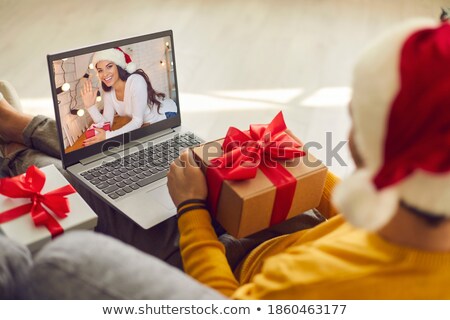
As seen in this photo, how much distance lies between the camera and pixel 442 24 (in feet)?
2.25

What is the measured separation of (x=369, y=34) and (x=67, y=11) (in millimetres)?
1832

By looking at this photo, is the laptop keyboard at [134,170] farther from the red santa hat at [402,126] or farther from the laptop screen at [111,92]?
the red santa hat at [402,126]

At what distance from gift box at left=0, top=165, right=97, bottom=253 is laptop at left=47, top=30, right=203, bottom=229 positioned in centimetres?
12

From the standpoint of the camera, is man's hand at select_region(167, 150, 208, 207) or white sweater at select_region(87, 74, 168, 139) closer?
man's hand at select_region(167, 150, 208, 207)

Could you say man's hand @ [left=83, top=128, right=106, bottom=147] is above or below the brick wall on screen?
below

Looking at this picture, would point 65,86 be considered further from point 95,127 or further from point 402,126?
point 402,126

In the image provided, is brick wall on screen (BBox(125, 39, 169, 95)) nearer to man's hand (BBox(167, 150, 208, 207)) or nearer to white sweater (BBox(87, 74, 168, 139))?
white sweater (BBox(87, 74, 168, 139))

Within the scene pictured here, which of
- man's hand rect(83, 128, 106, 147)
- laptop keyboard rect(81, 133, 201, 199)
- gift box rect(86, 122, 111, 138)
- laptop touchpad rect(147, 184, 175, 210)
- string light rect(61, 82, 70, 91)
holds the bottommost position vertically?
laptop touchpad rect(147, 184, 175, 210)

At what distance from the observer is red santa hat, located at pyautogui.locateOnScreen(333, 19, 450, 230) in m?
0.60

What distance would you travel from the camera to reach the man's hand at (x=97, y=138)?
1271mm

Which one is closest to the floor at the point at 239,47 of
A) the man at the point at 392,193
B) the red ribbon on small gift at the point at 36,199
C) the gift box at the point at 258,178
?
the gift box at the point at 258,178

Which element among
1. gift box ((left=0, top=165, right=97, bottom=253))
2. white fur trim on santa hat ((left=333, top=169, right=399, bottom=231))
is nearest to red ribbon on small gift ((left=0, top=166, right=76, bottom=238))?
gift box ((left=0, top=165, right=97, bottom=253))

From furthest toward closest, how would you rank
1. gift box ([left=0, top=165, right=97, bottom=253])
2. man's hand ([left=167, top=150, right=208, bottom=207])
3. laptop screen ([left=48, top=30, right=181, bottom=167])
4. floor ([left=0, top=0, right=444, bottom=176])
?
floor ([left=0, top=0, right=444, bottom=176]) < laptop screen ([left=48, top=30, right=181, bottom=167]) < man's hand ([left=167, top=150, right=208, bottom=207]) < gift box ([left=0, top=165, right=97, bottom=253])

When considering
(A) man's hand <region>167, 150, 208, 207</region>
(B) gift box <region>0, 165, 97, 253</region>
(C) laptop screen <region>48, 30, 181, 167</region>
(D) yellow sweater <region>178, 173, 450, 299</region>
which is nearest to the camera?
(D) yellow sweater <region>178, 173, 450, 299</region>
